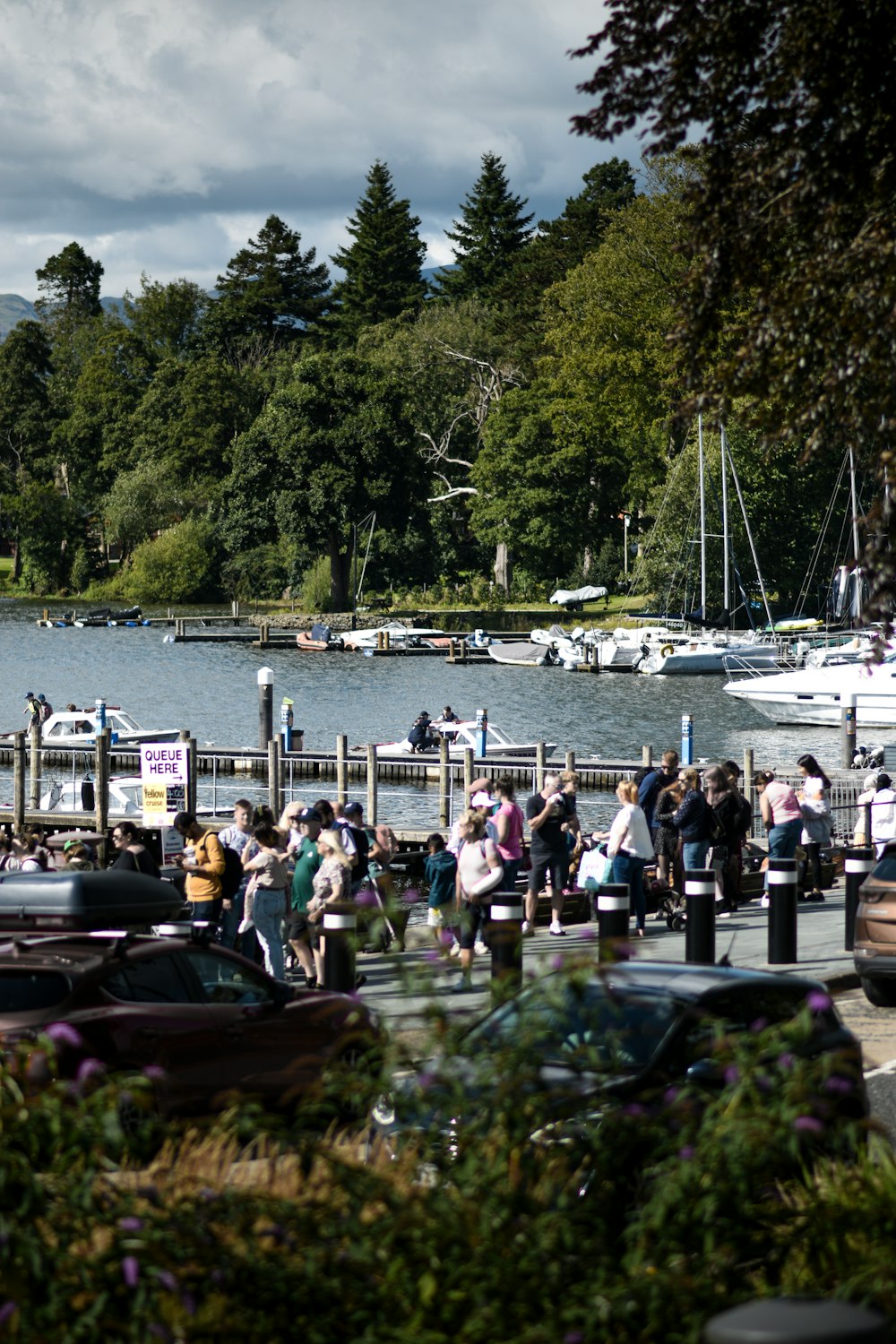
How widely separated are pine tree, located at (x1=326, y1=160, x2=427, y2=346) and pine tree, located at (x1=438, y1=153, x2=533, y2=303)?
443cm

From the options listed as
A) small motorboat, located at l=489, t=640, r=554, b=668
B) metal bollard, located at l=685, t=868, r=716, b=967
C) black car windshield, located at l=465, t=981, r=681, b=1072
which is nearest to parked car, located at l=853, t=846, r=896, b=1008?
metal bollard, located at l=685, t=868, r=716, b=967

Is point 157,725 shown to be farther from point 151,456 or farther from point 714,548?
point 151,456

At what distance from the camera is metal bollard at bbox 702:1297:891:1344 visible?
378 centimetres

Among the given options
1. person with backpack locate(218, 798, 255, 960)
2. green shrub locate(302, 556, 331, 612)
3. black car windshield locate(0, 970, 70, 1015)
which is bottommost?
person with backpack locate(218, 798, 255, 960)

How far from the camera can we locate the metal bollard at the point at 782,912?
17.1 meters

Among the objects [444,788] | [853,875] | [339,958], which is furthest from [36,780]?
[339,958]

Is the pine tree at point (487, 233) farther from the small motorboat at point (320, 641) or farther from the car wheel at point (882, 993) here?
the car wheel at point (882, 993)

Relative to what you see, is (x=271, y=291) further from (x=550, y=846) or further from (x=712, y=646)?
(x=550, y=846)

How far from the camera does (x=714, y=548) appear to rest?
88.9 m

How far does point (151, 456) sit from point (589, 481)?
1587 inches

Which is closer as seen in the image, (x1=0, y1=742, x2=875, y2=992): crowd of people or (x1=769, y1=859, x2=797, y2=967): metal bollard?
(x1=0, y1=742, x2=875, y2=992): crowd of people

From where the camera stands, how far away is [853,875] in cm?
1873

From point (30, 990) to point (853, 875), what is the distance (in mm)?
10664

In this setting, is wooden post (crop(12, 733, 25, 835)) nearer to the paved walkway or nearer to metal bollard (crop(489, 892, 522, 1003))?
the paved walkway
